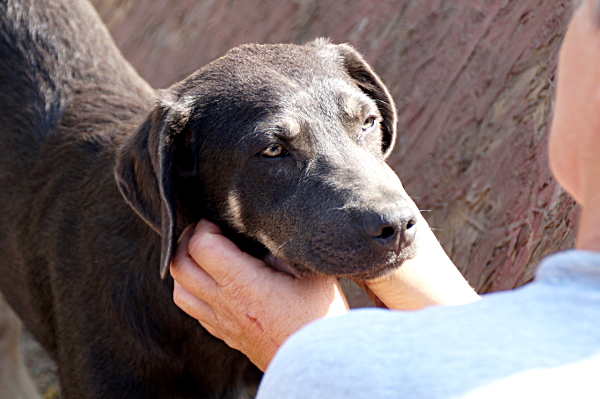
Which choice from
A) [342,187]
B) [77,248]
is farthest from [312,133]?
[77,248]

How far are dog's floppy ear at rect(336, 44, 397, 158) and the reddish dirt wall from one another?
2.63ft

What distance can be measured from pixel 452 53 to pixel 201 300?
223 cm

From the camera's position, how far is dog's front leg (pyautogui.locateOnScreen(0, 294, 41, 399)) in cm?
397

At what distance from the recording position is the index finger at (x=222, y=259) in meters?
2.38

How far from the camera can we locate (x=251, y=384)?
9.77ft

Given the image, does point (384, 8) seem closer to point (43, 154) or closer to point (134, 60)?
point (134, 60)

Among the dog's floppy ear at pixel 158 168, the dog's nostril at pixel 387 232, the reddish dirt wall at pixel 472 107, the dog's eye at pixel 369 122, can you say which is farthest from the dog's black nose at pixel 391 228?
the reddish dirt wall at pixel 472 107

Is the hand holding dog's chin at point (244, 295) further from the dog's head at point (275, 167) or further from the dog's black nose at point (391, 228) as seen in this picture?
the dog's black nose at point (391, 228)

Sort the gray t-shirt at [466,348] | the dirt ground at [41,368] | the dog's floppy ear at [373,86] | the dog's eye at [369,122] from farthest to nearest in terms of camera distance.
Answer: the dirt ground at [41,368]
the dog's floppy ear at [373,86]
the dog's eye at [369,122]
the gray t-shirt at [466,348]

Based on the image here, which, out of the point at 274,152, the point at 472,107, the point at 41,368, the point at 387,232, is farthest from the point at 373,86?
the point at 41,368

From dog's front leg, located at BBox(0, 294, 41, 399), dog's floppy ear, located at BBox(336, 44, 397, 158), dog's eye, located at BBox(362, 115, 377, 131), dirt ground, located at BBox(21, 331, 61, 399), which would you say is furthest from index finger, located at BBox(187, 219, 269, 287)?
dirt ground, located at BBox(21, 331, 61, 399)

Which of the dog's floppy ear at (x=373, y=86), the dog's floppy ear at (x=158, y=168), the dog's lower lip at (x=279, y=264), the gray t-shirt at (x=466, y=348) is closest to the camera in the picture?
the gray t-shirt at (x=466, y=348)

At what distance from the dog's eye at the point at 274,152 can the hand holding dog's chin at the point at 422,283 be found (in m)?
0.62

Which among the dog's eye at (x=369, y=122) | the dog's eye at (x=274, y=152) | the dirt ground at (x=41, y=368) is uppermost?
the dog's eye at (x=369, y=122)
